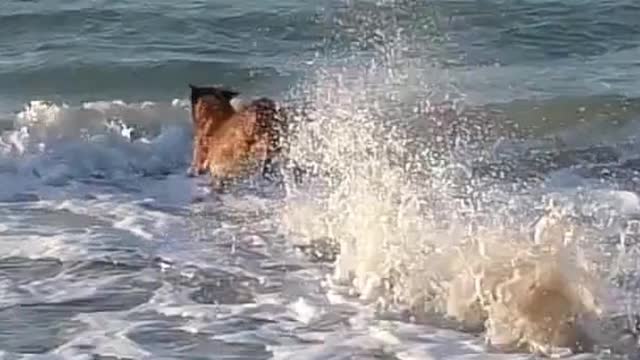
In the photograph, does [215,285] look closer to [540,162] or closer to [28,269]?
[28,269]

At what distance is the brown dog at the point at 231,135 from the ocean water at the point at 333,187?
5.2 inches

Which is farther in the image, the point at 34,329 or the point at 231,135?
the point at 231,135

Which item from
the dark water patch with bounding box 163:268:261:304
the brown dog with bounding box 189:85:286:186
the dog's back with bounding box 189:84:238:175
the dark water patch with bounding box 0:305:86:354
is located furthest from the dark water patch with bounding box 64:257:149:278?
the dog's back with bounding box 189:84:238:175

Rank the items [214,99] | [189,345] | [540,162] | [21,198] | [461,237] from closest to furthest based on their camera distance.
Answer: [189,345] < [461,237] < [21,198] < [214,99] < [540,162]

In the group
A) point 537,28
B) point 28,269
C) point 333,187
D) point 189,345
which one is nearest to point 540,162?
point 333,187

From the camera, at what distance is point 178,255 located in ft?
24.8

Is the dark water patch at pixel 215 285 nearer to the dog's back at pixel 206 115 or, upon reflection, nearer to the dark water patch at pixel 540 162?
the dog's back at pixel 206 115

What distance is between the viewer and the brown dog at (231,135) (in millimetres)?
9109

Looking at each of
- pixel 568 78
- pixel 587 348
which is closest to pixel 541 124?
pixel 568 78

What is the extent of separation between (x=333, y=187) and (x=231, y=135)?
1158 millimetres

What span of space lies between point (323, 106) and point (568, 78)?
3678 millimetres

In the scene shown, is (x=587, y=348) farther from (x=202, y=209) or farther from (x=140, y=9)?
(x=140, y=9)

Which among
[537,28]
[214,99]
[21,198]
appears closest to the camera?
[21,198]

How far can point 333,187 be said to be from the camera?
8.36m
